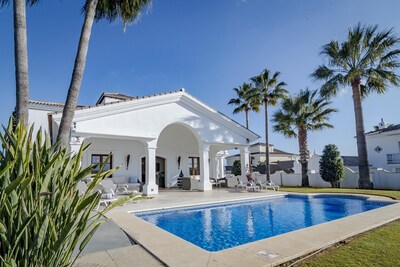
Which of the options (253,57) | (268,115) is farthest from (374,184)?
(253,57)

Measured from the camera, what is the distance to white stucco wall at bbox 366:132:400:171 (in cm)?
3129

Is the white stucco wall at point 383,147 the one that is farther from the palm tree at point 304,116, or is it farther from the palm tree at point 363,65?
the palm tree at point 363,65

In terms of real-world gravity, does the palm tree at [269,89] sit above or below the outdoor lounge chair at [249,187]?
above

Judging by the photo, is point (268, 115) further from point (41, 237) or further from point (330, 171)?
point (41, 237)

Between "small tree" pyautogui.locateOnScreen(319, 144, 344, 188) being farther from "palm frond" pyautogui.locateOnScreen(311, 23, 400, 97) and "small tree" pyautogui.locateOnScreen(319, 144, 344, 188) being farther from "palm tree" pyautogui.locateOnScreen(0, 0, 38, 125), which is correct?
"palm tree" pyautogui.locateOnScreen(0, 0, 38, 125)

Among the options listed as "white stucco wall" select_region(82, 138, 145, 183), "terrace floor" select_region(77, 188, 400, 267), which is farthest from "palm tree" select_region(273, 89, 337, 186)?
"terrace floor" select_region(77, 188, 400, 267)

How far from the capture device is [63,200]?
8.75 feet

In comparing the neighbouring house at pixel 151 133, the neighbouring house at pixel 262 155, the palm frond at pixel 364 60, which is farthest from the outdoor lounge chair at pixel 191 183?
the neighbouring house at pixel 262 155

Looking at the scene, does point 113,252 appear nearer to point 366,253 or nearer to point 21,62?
point 21,62

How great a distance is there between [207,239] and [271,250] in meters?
2.99

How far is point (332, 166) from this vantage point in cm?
2228

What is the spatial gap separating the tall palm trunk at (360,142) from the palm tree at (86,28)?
738 inches

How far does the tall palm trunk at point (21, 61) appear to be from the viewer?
6.16 meters

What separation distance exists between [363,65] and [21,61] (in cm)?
2363
